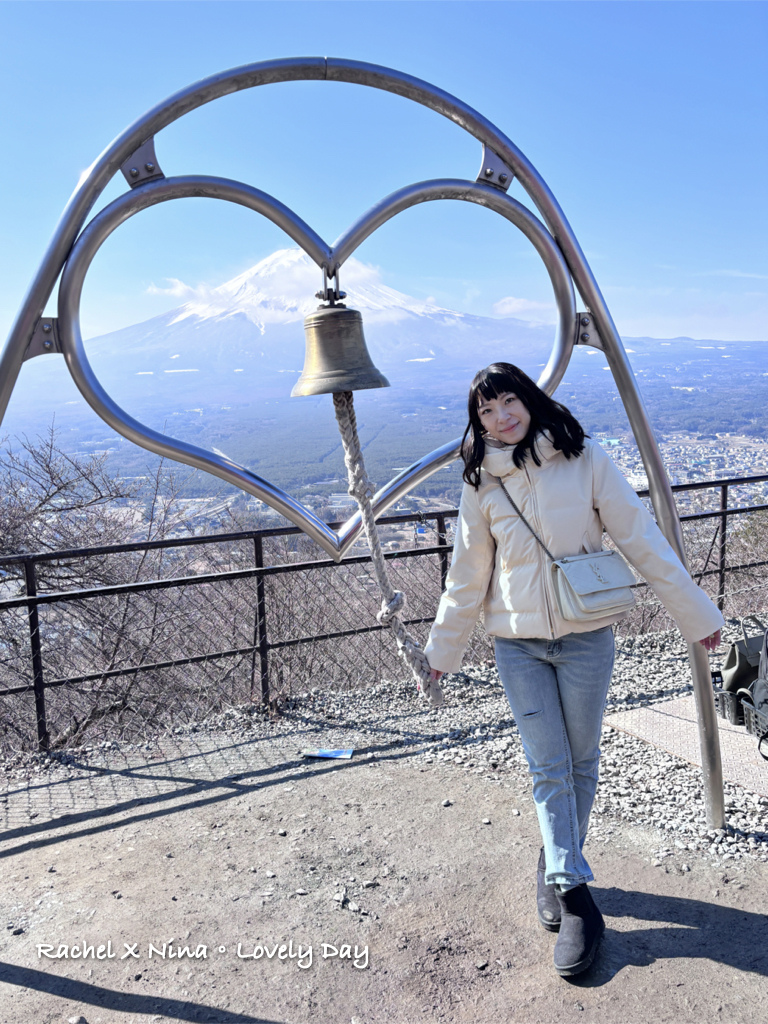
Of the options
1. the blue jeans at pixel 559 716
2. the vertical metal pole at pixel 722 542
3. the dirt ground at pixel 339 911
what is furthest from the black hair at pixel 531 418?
the vertical metal pole at pixel 722 542

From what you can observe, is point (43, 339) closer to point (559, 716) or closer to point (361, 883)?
point (559, 716)

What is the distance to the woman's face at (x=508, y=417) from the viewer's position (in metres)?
2.54

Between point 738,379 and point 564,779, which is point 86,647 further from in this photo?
point 738,379

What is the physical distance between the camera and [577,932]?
2.42 meters

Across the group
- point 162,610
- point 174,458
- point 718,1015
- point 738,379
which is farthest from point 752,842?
point 738,379

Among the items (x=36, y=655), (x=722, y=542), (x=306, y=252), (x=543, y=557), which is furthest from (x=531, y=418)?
(x=722, y=542)

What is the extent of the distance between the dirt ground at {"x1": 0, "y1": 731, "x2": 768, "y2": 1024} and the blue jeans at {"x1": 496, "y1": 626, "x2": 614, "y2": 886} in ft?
1.24

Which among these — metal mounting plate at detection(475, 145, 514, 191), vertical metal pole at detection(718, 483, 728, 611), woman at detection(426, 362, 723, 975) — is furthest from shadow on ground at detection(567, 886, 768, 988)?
vertical metal pole at detection(718, 483, 728, 611)

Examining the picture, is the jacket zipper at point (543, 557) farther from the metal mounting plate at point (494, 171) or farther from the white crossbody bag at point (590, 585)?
the metal mounting plate at point (494, 171)

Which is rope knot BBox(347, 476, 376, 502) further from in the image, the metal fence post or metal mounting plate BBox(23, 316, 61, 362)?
the metal fence post

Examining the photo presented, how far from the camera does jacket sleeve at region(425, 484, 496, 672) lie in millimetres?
2619

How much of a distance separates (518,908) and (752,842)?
1053 millimetres

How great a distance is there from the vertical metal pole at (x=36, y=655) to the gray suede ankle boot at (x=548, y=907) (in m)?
3.00

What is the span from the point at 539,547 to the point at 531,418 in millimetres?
420
